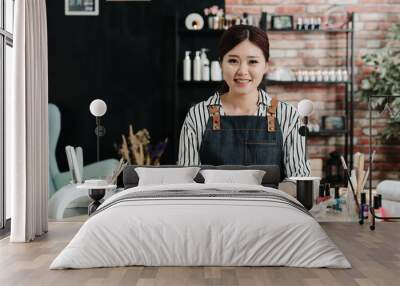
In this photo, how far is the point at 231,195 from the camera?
4957 millimetres

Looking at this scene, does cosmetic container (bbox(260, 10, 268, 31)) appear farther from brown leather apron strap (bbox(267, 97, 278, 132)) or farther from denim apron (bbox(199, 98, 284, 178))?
denim apron (bbox(199, 98, 284, 178))

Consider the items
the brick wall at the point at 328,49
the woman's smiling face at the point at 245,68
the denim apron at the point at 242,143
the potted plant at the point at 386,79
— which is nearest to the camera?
the denim apron at the point at 242,143

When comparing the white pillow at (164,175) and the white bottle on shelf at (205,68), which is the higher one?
the white bottle on shelf at (205,68)

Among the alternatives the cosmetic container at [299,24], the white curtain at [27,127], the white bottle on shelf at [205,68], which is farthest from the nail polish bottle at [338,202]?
the white curtain at [27,127]

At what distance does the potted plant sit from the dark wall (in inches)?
79.7

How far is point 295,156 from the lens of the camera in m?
7.30

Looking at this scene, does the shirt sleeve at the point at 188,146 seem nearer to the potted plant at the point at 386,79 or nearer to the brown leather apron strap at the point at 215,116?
the brown leather apron strap at the point at 215,116

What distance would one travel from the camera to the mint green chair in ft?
26.0

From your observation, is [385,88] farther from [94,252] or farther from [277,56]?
[94,252]

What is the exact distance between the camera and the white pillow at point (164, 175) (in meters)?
6.21

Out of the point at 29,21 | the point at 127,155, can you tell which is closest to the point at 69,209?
the point at 127,155

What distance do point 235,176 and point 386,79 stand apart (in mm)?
3043

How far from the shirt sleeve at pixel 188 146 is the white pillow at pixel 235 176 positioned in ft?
3.51

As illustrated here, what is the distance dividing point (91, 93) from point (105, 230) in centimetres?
394
